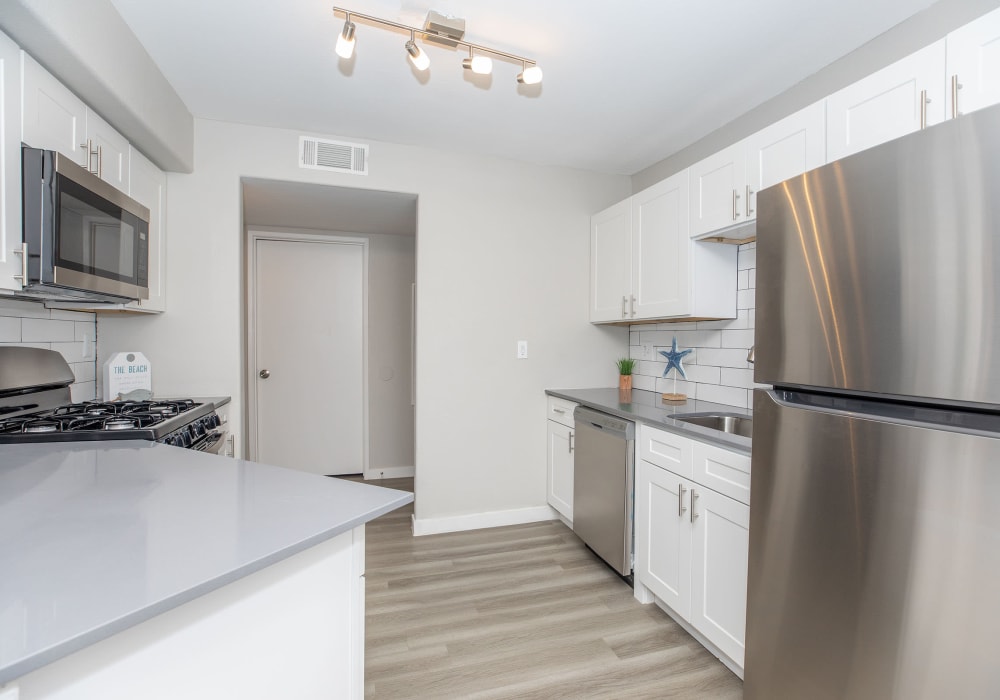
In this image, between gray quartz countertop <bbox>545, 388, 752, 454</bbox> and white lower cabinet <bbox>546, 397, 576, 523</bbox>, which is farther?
white lower cabinet <bbox>546, 397, 576, 523</bbox>

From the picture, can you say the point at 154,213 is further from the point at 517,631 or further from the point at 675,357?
the point at 675,357

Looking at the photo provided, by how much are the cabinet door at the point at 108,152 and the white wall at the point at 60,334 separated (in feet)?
2.11

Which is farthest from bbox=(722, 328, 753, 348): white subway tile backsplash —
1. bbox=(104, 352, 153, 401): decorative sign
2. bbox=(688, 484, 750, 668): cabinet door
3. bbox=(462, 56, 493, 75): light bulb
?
bbox=(104, 352, 153, 401): decorative sign

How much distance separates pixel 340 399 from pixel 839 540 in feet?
12.6

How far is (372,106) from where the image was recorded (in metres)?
2.52

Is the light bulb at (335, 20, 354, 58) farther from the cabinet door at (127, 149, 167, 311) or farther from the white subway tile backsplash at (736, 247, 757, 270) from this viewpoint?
the white subway tile backsplash at (736, 247, 757, 270)

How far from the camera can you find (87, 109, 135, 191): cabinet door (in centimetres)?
185

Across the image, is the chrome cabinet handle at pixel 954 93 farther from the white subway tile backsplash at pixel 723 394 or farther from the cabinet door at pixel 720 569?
the white subway tile backsplash at pixel 723 394

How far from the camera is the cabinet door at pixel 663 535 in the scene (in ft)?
6.48

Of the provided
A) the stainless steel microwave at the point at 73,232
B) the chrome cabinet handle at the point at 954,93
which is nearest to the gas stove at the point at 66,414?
the stainless steel microwave at the point at 73,232

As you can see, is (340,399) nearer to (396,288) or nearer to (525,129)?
(396,288)

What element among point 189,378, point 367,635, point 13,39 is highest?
point 13,39

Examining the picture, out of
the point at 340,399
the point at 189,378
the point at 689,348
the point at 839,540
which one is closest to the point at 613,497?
the point at 689,348

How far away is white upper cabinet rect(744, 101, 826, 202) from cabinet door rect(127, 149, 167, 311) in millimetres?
2758
